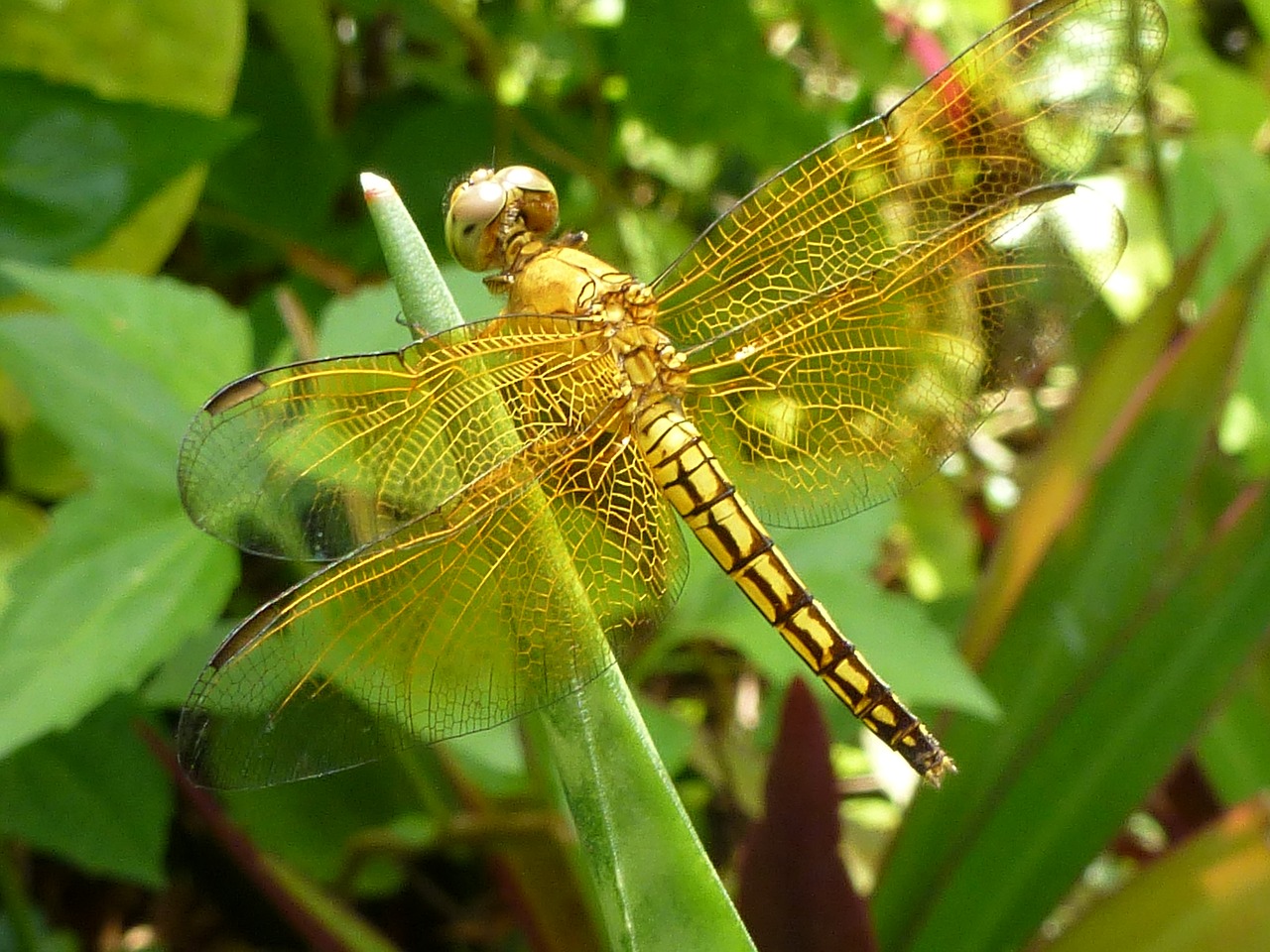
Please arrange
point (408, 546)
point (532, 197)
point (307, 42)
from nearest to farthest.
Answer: point (408, 546), point (532, 197), point (307, 42)

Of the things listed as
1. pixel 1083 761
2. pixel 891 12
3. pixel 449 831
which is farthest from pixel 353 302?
pixel 891 12

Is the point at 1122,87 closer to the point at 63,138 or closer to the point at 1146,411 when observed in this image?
the point at 1146,411

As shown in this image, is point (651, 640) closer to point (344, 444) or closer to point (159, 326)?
point (344, 444)

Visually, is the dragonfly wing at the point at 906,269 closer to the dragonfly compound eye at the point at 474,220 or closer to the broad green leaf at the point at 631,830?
the dragonfly compound eye at the point at 474,220

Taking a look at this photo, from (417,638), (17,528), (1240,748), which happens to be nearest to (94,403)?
(17,528)

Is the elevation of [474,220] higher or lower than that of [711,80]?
lower

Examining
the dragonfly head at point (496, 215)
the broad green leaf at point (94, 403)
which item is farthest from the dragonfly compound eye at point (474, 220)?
the broad green leaf at point (94, 403)

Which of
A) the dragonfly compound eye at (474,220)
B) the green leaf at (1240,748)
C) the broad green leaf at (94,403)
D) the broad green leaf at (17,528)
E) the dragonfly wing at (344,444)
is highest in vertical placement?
the broad green leaf at (17,528)
